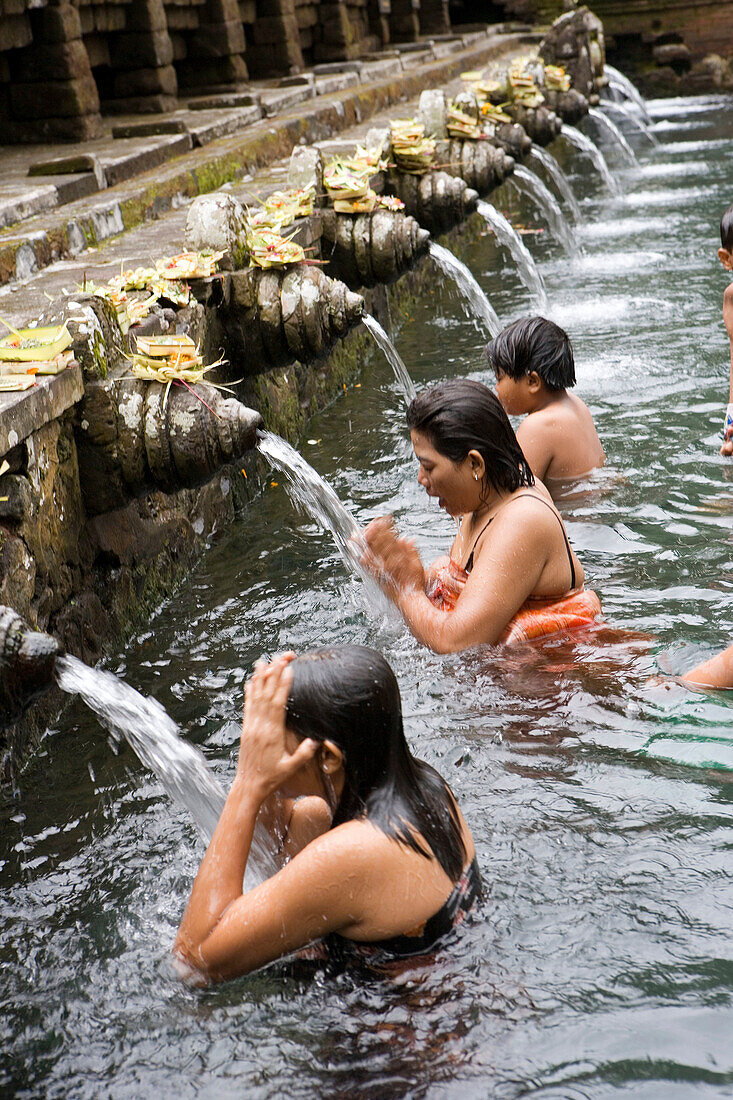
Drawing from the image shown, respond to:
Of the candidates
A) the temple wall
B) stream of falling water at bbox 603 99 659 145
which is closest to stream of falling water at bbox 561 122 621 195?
stream of falling water at bbox 603 99 659 145

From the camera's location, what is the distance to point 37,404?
382 centimetres

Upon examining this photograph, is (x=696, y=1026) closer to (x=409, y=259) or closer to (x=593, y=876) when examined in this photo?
(x=593, y=876)

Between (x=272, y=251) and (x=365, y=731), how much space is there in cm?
375

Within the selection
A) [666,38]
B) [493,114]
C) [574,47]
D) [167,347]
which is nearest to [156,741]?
[167,347]

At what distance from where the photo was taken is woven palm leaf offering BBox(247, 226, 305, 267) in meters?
5.67

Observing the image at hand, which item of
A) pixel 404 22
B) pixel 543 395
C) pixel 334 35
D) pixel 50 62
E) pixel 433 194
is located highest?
pixel 404 22

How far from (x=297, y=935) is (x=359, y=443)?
435cm

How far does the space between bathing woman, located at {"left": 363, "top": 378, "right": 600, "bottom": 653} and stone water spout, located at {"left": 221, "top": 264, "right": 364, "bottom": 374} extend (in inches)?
82.8

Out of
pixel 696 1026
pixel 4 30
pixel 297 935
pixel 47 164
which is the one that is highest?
pixel 4 30

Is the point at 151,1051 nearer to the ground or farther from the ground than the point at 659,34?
nearer to the ground

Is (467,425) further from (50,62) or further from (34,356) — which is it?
(50,62)

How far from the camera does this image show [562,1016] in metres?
Result: 2.55

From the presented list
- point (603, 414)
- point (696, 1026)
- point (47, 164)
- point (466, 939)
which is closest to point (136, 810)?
point (466, 939)

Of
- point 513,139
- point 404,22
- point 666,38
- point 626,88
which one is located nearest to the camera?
point 513,139
